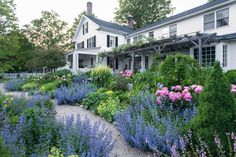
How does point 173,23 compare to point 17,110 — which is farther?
point 173,23

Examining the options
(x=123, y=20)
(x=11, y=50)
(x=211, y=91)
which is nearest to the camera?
(x=211, y=91)

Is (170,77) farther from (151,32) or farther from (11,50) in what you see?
(11,50)

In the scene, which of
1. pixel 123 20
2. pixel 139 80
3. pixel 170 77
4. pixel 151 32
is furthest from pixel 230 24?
pixel 123 20

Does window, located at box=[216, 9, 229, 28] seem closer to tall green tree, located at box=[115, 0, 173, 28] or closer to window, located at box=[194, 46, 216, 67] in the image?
window, located at box=[194, 46, 216, 67]

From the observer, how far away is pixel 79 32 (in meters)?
36.6

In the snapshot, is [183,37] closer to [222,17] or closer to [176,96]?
[222,17]

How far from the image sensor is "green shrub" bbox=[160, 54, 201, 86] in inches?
261

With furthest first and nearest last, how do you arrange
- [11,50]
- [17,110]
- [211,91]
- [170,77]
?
[11,50]
[170,77]
[17,110]
[211,91]

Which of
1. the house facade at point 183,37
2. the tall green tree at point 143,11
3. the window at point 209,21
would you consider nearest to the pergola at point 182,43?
the house facade at point 183,37

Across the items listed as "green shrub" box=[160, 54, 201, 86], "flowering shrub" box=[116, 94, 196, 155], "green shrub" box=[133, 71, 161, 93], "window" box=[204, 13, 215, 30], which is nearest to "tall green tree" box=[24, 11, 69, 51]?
"window" box=[204, 13, 215, 30]

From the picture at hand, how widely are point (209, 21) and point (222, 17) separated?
128 centimetres

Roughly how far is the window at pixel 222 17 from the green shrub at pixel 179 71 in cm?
1313

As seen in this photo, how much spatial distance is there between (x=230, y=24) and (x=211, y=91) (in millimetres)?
16162

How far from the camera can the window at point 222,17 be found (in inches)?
714
